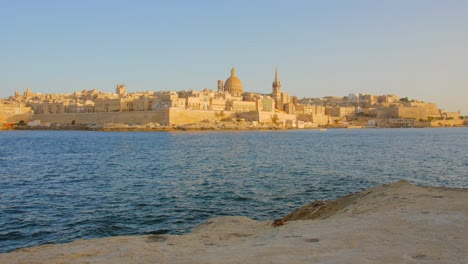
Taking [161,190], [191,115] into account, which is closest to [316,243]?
[161,190]

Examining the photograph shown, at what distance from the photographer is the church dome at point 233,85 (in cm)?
10994

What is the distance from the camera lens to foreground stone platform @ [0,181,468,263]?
12.4 feet

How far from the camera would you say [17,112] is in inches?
3305

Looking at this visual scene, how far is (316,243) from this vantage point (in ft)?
14.1

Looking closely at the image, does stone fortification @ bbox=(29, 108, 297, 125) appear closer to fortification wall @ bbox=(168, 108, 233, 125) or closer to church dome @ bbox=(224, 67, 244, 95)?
fortification wall @ bbox=(168, 108, 233, 125)

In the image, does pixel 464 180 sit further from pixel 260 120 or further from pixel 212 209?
pixel 260 120

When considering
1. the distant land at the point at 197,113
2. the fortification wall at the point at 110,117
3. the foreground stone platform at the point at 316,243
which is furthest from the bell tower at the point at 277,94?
the foreground stone platform at the point at 316,243

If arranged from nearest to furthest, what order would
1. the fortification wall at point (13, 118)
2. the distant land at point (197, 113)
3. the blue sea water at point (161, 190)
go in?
1. the blue sea water at point (161, 190)
2. the distant land at point (197, 113)
3. the fortification wall at point (13, 118)

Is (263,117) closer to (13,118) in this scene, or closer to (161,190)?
(13,118)

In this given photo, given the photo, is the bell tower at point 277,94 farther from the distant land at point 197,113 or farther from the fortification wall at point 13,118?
the fortification wall at point 13,118

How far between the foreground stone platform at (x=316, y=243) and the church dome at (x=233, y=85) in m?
103

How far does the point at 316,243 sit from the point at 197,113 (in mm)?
70186

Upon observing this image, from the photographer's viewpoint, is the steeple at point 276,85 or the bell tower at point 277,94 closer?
the bell tower at point 277,94

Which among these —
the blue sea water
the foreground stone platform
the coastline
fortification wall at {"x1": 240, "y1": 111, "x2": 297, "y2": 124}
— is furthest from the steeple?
Answer: the foreground stone platform
